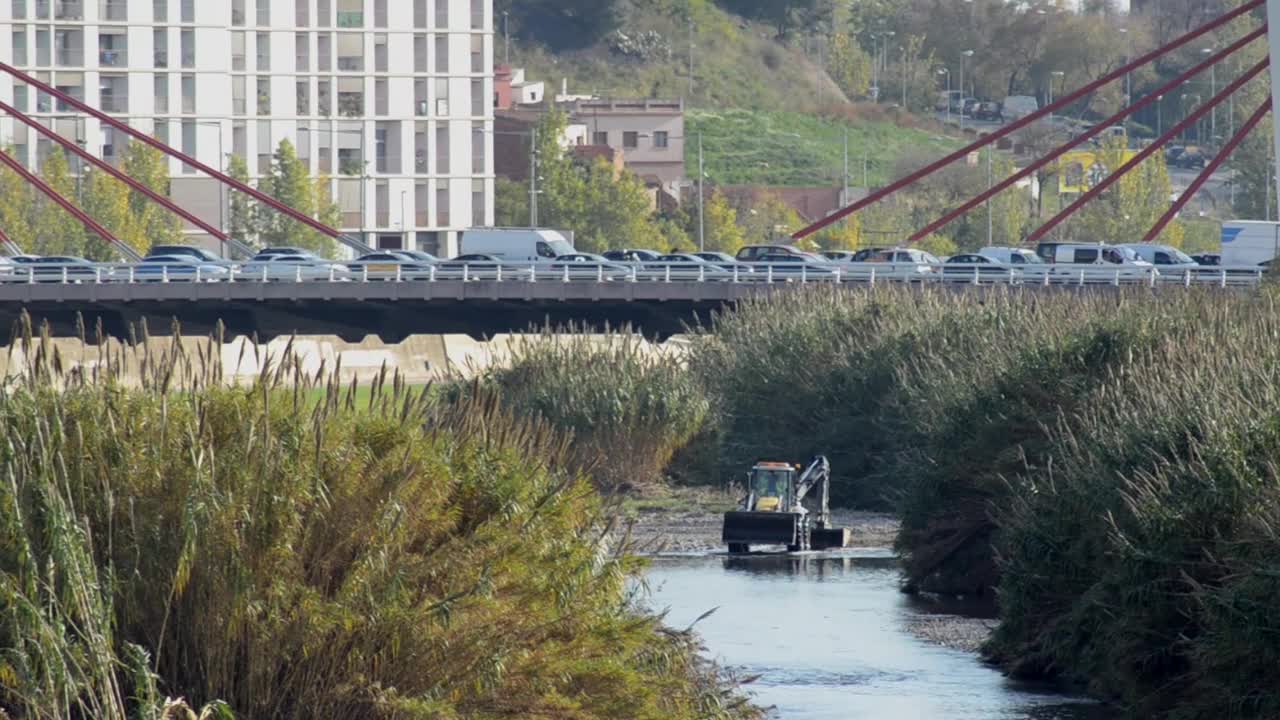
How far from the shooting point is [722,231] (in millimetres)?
123750

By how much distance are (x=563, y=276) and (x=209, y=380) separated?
2140 inches

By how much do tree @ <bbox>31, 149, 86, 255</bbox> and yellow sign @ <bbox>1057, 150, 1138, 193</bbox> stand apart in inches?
2006

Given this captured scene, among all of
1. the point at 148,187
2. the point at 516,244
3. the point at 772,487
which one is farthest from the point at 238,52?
the point at 772,487

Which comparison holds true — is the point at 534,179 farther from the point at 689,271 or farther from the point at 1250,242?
the point at 689,271

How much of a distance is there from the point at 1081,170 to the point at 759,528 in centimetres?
9635

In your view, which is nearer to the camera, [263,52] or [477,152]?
[263,52]

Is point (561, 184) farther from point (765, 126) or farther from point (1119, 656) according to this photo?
point (1119, 656)

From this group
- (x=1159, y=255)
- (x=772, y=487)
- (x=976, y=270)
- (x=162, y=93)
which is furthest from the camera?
(x=162, y=93)

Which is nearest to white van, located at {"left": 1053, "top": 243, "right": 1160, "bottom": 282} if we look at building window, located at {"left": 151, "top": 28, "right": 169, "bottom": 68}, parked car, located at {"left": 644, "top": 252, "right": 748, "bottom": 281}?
parked car, located at {"left": 644, "top": 252, "right": 748, "bottom": 281}

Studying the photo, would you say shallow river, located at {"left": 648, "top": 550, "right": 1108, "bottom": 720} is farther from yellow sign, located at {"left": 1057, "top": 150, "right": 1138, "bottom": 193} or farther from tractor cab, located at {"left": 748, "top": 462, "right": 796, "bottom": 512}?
yellow sign, located at {"left": 1057, "top": 150, "right": 1138, "bottom": 193}

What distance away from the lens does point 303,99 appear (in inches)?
4815

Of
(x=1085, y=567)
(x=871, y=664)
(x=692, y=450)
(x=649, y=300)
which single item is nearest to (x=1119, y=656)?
(x=1085, y=567)

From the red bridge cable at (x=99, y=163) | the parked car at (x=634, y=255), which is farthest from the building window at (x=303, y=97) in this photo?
the parked car at (x=634, y=255)

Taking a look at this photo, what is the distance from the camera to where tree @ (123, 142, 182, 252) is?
106312 mm
